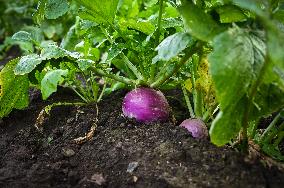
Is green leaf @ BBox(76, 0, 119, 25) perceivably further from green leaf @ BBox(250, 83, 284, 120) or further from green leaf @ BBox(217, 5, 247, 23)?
green leaf @ BBox(250, 83, 284, 120)

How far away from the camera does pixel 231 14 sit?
1227 millimetres

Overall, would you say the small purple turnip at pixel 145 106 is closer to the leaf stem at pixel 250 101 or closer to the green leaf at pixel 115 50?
the green leaf at pixel 115 50

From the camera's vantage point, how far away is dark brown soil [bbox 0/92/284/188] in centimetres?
118

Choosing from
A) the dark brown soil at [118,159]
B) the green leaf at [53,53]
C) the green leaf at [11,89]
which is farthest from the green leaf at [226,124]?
the green leaf at [11,89]

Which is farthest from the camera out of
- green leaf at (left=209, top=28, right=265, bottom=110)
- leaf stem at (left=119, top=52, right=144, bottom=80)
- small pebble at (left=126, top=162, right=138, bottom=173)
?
leaf stem at (left=119, top=52, right=144, bottom=80)

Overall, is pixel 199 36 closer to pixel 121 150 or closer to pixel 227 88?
pixel 227 88

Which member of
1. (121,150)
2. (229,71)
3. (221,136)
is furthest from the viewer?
(121,150)

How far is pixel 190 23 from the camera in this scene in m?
1.09

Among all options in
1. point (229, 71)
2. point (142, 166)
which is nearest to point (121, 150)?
point (142, 166)

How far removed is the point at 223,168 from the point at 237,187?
0.27 ft

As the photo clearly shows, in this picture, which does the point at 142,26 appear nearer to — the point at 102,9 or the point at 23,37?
the point at 102,9

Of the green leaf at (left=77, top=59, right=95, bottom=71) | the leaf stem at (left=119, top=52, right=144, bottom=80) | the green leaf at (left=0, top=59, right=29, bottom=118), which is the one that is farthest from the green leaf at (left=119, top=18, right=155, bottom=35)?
the green leaf at (left=0, top=59, right=29, bottom=118)

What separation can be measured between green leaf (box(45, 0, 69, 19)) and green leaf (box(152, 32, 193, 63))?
1.46 ft

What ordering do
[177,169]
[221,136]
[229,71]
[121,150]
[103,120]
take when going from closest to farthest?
1. [229,71]
2. [221,136]
3. [177,169]
4. [121,150]
5. [103,120]
